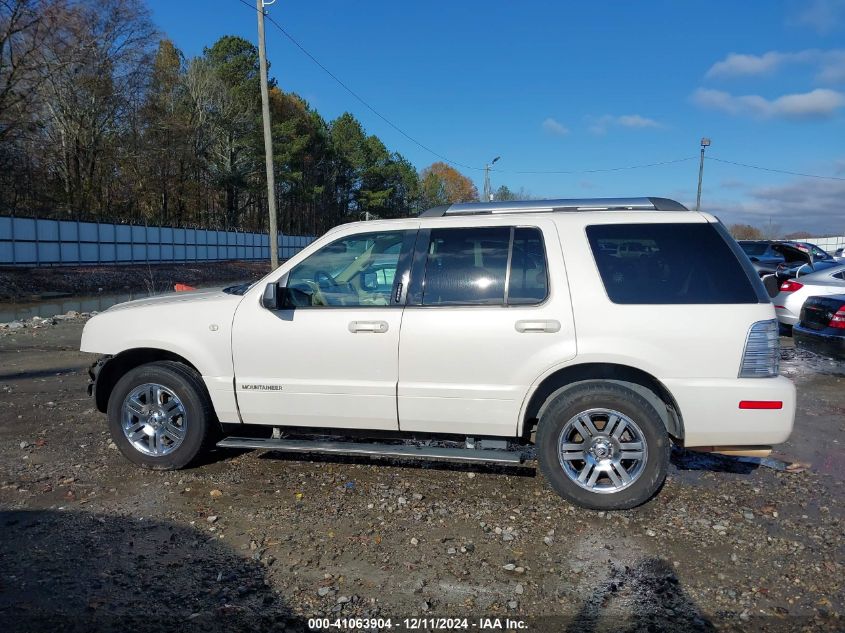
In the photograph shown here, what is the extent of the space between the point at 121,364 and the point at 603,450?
369cm

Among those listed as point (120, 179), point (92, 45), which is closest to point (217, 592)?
point (92, 45)

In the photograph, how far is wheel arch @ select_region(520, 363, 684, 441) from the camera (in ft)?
12.9

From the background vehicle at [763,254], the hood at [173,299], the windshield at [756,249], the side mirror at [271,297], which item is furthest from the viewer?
the windshield at [756,249]

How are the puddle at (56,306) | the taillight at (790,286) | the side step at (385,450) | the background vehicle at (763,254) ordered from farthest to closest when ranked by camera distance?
the background vehicle at (763,254), the puddle at (56,306), the taillight at (790,286), the side step at (385,450)

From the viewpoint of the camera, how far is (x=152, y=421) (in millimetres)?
4605

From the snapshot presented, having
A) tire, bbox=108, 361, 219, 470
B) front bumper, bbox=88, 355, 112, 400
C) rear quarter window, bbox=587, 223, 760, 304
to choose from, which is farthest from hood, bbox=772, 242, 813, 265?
front bumper, bbox=88, 355, 112, 400

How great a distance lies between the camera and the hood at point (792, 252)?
17734mm

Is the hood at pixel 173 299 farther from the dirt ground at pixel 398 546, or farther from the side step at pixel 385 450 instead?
the dirt ground at pixel 398 546

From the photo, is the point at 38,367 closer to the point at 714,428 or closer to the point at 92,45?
the point at 714,428

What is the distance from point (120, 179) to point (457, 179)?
74.9m

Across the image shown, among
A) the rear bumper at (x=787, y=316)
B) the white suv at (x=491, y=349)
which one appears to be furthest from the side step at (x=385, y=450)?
the rear bumper at (x=787, y=316)

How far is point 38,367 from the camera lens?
8281mm

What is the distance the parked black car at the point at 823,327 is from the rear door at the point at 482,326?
5966 mm

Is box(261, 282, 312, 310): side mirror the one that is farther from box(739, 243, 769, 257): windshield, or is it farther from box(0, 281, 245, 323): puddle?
box(739, 243, 769, 257): windshield
